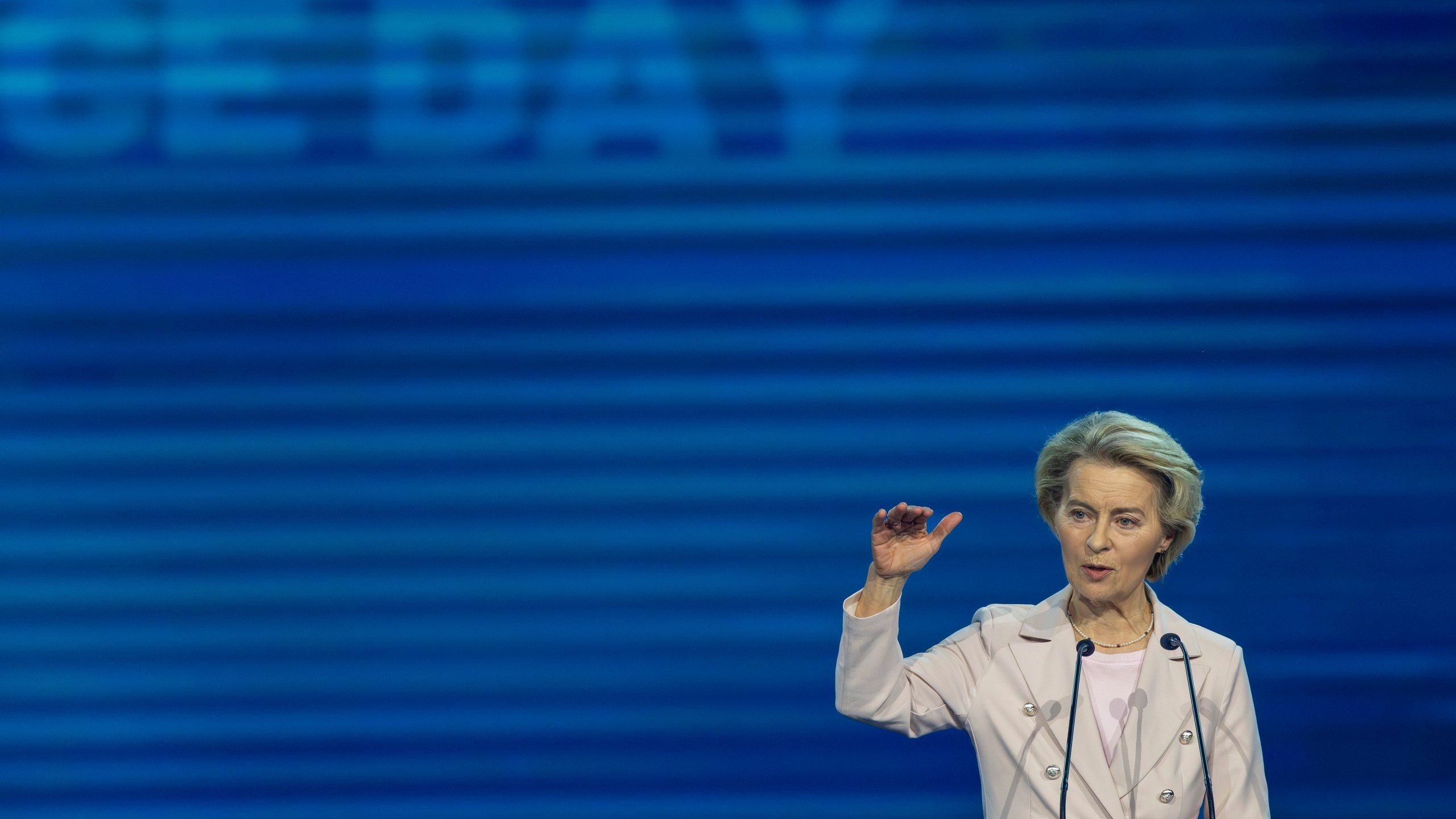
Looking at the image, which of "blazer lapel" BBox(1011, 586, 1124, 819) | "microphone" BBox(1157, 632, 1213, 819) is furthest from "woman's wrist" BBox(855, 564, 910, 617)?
"microphone" BBox(1157, 632, 1213, 819)

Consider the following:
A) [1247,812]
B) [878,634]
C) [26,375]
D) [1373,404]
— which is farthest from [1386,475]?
[26,375]

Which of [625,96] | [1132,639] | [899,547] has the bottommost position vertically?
[1132,639]

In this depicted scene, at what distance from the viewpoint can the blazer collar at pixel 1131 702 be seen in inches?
98.0

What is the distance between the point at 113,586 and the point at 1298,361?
9.80ft

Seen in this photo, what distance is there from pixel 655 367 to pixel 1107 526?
1.32 meters

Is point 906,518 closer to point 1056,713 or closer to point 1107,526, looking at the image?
point 1107,526

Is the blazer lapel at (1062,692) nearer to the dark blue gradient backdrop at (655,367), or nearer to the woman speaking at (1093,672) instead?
the woman speaking at (1093,672)

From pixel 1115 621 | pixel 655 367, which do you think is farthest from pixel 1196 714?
pixel 655 367

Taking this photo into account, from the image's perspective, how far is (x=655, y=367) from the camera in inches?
134

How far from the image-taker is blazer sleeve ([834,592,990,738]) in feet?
8.05

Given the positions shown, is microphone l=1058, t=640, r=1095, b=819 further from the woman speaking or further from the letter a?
the letter a

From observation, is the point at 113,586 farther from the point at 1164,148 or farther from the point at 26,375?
the point at 1164,148

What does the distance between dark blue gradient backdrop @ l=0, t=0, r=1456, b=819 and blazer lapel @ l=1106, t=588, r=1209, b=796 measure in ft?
2.76

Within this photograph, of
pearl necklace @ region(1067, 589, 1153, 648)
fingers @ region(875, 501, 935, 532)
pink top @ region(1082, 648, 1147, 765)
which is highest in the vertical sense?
fingers @ region(875, 501, 935, 532)
